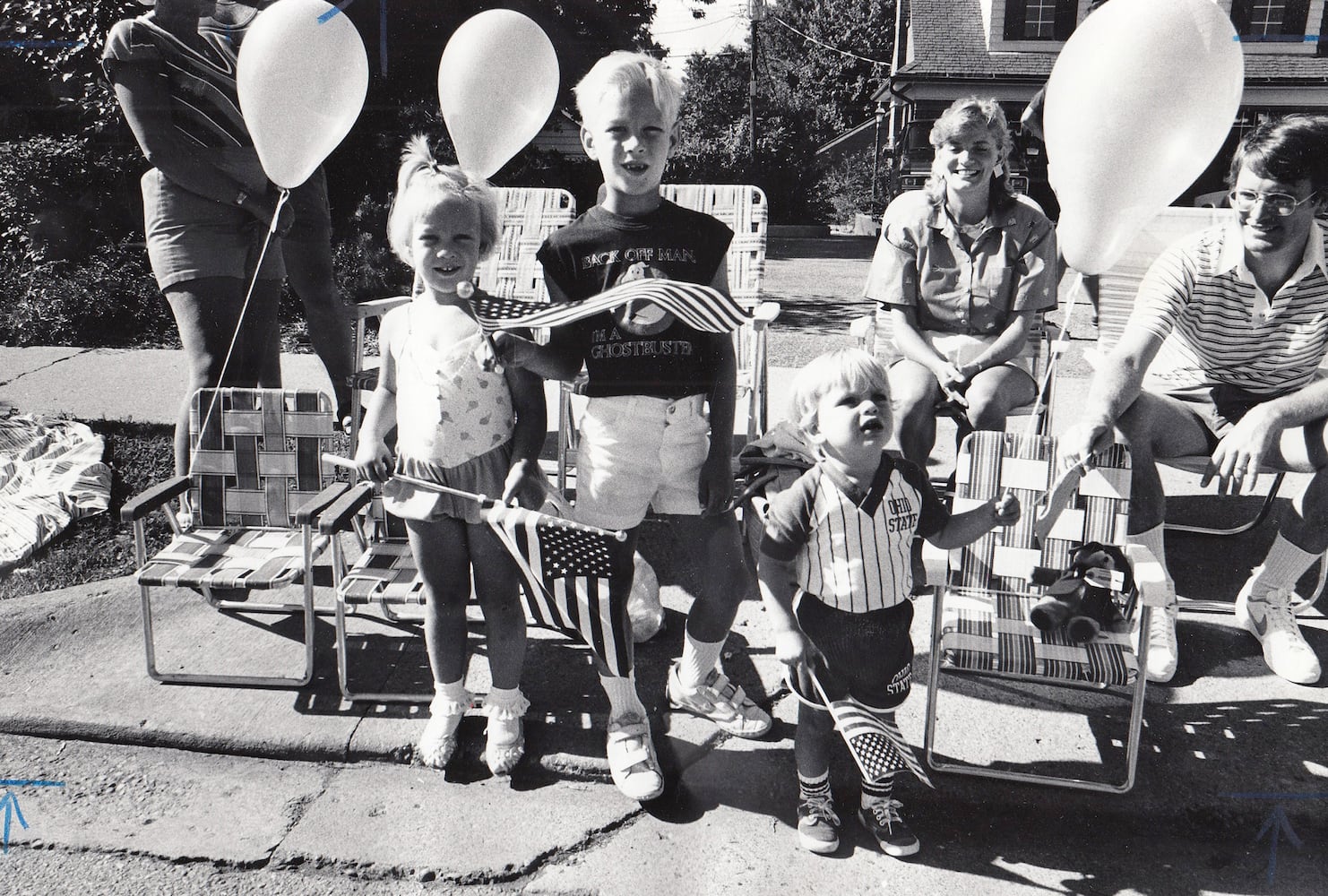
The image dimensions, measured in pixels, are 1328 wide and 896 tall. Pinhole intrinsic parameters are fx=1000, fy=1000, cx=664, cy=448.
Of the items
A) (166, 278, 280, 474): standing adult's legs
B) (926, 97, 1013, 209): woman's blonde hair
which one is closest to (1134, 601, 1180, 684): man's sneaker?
(926, 97, 1013, 209): woman's blonde hair

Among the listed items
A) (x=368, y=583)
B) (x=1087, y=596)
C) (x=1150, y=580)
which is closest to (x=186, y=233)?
(x=368, y=583)

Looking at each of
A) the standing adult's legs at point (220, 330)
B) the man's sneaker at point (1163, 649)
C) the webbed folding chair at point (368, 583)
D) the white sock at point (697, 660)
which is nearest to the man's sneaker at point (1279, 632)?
the man's sneaker at point (1163, 649)

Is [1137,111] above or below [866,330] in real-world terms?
above

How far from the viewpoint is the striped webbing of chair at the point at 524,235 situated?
15.1 feet

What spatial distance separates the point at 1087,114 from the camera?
280 cm

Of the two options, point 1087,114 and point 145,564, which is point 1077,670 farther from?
point 145,564

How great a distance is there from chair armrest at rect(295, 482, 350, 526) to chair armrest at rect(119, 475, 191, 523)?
1.55 ft

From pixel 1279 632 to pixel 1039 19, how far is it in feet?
63.9

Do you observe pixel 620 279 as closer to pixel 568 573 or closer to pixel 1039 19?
pixel 568 573

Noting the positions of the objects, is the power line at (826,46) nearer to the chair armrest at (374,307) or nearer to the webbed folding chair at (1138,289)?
the webbed folding chair at (1138,289)

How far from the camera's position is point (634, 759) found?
2.65 meters

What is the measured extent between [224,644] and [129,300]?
21.4ft

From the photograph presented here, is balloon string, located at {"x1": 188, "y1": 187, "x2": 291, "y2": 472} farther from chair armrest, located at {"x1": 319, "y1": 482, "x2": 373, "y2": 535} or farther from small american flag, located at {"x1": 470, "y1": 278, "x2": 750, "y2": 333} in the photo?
small american flag, located at {"x1": 470, "y1": 278, "x2": 750, "y2": 333}

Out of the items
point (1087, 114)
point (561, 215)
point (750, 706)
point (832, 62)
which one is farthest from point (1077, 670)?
point (832, 62)
